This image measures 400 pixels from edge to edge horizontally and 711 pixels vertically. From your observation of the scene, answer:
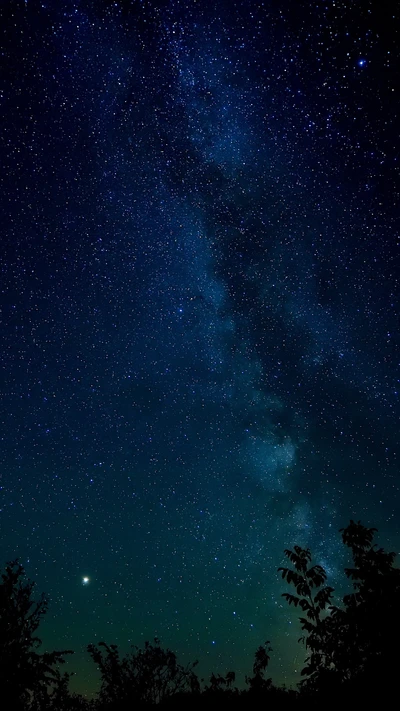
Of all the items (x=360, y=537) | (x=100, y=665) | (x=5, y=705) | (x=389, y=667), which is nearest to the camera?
(x=389, y=667)

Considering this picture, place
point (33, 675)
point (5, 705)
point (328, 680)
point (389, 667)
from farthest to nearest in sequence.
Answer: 1. point (33, 675)
2. point (5, 705)
3. point (328, 680)
4. point (389, 667)

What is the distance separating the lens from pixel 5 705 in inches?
531

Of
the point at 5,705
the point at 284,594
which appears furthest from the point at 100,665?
the point at 284,594

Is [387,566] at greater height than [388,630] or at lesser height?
greater

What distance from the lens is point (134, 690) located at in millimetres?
21156

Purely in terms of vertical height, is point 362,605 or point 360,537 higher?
point 360,537

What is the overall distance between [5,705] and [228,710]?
24.3ft

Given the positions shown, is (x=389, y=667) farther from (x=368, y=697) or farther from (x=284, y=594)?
(x=284, y=594)

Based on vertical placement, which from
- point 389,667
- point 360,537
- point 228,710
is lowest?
point 228,710

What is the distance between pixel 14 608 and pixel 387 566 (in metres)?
17.1

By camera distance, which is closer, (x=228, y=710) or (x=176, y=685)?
(x=228, y=710)

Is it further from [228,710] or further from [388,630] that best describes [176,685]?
[388,630]

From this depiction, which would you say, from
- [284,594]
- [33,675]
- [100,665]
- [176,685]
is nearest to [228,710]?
[33,675]

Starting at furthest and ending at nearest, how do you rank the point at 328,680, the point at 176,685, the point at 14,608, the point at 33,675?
1. the point at 176,685
2. the point at 14,608
3. the point at 33,675
4. the point at 328,680
